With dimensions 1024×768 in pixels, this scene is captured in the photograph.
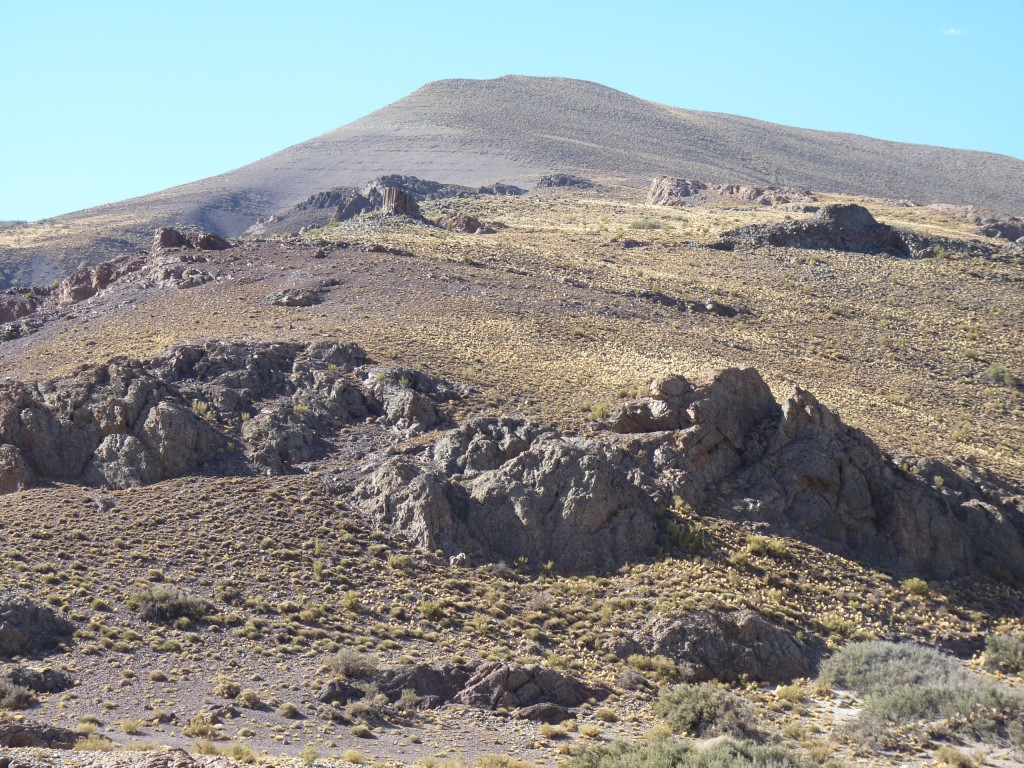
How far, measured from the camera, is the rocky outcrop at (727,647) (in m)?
23.4

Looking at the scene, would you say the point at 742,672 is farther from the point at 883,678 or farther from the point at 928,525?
the point at 928,525

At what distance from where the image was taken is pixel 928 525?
94.7 feet

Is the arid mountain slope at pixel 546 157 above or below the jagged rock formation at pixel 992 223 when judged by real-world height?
above

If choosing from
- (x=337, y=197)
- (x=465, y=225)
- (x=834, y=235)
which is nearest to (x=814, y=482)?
(x=834, y=235)

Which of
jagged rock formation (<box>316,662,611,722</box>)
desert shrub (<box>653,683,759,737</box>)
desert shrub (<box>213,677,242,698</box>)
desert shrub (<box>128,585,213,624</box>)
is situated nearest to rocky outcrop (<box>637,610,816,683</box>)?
desert shrub (<box>653,683,759,737</box>)

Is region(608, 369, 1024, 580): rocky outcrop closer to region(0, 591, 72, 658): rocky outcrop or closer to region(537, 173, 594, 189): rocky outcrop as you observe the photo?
region(0, 591, 72, 658): rocky outcrop

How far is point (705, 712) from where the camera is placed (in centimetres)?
2022

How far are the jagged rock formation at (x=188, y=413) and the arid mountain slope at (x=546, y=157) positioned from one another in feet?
223

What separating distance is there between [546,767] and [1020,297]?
49197mm

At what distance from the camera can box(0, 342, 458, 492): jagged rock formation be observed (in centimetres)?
2988

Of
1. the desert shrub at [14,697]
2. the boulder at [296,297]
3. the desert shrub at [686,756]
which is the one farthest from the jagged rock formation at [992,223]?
the desert shrub at [14,697]

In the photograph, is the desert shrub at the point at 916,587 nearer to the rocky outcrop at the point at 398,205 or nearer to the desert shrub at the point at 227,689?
the desert shrub at the point at 227,689

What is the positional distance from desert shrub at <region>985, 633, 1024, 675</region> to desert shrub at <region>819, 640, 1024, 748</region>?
1.75 meters

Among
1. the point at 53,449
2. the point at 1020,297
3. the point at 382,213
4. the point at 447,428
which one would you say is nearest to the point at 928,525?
the point at 447,428
